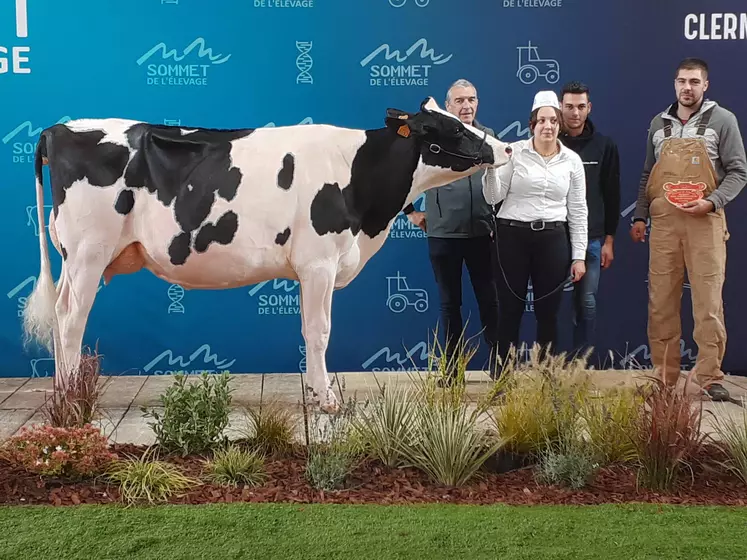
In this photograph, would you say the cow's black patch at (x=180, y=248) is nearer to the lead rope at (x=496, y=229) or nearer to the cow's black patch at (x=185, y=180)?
the cow's black patch at (x=185, y=180)

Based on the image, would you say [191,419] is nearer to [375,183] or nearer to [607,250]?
[375,183]

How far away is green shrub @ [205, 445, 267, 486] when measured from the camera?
3.38 m

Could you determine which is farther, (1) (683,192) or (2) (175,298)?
(2) (175,298)

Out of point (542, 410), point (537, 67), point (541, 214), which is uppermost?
point (537, 67)

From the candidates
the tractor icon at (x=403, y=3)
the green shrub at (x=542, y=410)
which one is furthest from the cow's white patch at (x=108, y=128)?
the green shrub at (x=542, y=410)

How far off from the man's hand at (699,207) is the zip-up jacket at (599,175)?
0.52 meters

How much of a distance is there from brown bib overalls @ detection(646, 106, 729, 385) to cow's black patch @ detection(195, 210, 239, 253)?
2.84 metres

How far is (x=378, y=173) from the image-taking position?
15.0ft

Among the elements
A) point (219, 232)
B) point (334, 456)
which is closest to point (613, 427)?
point (334, 456)

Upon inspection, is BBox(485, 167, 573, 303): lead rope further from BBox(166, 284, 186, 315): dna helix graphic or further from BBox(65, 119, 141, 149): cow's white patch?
BBox(166, 284, 186, 315): dna helix graphic

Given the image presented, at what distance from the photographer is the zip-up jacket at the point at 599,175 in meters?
5.29

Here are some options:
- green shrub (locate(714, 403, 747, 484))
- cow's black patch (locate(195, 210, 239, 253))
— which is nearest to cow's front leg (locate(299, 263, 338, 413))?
cow's black patch (locate(195, 210, 239, 253))

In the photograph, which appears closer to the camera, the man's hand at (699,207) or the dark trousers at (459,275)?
the man's hand at (699,207)

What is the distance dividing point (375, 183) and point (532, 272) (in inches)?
48.4
